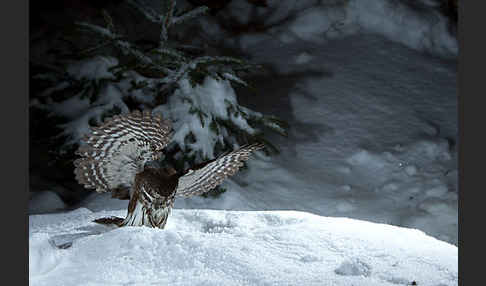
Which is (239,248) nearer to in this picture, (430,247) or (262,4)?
(430,247)

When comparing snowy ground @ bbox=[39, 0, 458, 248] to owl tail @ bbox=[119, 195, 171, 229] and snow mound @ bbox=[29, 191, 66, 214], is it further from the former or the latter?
owl tail @ bbox=[119, 195, 171, 229]

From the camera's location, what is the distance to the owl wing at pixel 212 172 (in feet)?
6.86

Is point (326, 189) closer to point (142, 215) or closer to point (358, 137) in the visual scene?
point (358, 137)

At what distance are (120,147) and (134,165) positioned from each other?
0.09 meters

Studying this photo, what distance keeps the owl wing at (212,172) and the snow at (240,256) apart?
0.56 feet

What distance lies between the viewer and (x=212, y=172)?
2162 millimetres

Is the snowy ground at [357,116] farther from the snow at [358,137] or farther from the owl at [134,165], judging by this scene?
the owl at [134,165]

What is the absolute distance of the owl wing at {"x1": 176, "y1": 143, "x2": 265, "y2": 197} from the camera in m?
2.09

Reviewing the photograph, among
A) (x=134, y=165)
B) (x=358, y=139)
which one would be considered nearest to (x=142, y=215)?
(x=134, y=165)

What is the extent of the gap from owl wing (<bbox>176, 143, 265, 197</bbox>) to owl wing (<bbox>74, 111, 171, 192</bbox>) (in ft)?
0.65

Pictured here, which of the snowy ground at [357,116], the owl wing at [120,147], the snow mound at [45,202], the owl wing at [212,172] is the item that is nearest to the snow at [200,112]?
the snowy ground at [357,116]

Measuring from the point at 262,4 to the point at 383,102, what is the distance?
5.66ft

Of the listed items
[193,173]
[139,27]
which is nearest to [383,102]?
[139,27]

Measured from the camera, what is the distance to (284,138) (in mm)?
3996
